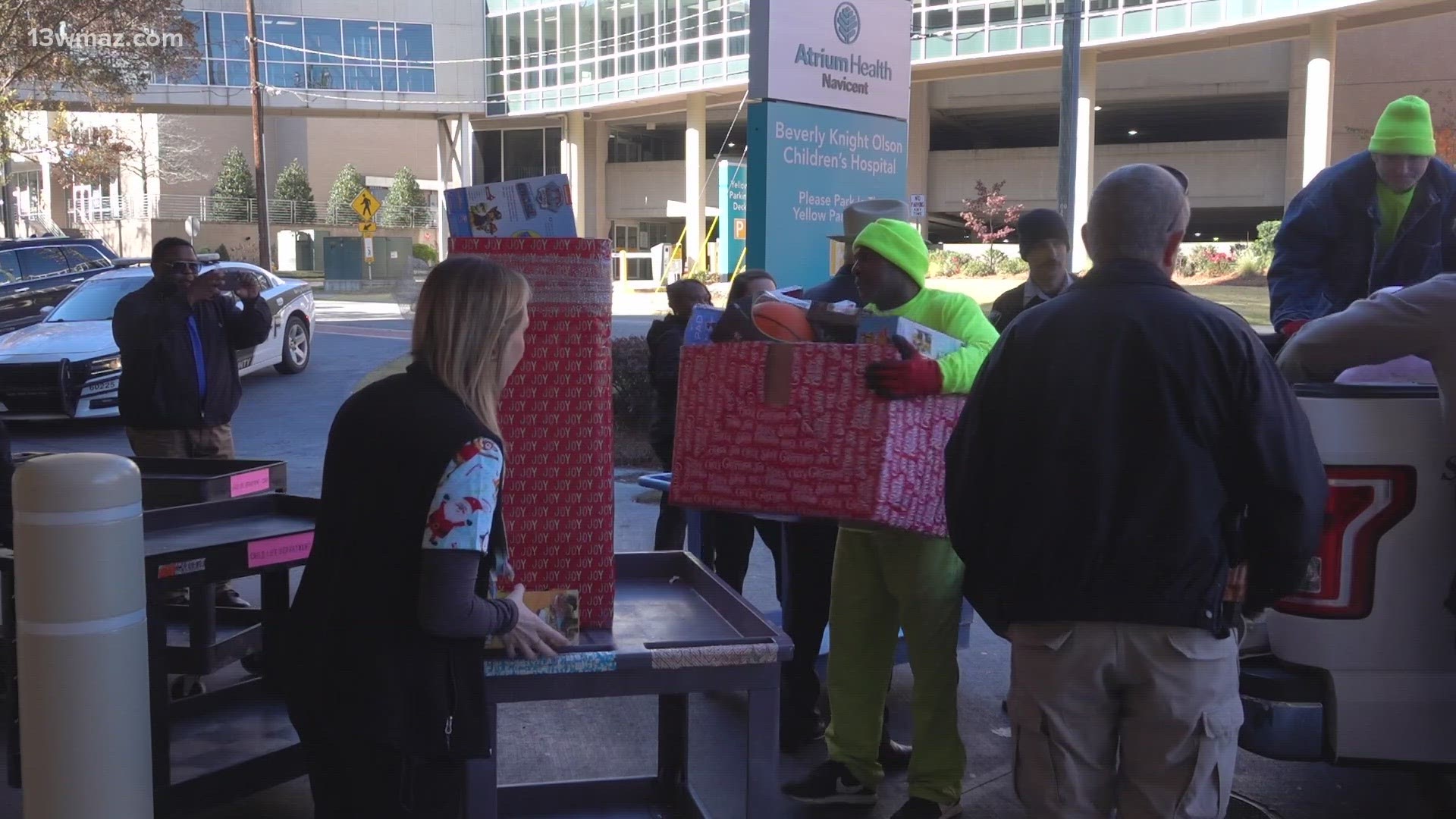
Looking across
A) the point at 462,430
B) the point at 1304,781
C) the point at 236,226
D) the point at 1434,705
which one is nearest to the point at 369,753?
the point at 462,430

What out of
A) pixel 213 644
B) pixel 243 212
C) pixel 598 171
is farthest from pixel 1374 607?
pixel 243 212

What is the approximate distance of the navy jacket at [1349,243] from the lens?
4.82 metres

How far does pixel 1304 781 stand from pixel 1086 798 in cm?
231

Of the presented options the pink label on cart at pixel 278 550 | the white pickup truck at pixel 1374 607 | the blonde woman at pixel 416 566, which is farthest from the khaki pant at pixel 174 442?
the white pickup truck at pixel 1374 607

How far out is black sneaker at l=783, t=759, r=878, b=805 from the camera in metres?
4.38

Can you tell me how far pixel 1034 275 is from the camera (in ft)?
18.3

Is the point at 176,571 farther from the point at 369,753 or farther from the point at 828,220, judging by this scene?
the point at 828,220

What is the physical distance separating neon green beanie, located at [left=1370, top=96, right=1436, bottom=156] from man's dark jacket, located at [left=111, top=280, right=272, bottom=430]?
5.20 m

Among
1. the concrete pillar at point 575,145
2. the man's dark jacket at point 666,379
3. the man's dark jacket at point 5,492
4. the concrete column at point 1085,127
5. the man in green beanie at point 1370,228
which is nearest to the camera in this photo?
the man's dark jacket at point 5,492

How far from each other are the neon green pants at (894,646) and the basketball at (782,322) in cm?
73

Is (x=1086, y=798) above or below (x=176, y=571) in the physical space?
below

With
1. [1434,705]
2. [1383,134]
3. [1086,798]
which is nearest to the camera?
[1086,798]

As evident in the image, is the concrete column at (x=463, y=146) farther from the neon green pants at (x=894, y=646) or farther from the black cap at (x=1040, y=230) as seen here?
the neon green pants at (x=894, y=646)

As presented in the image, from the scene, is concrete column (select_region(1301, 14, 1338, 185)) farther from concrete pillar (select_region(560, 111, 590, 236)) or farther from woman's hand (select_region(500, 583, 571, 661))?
woman's hand (select_region(500, 583, 571, 661))
